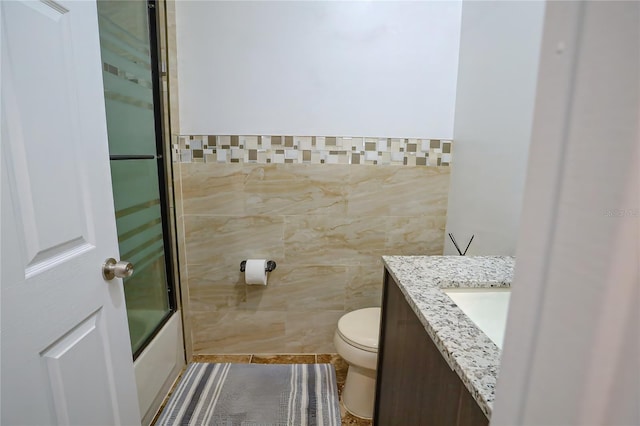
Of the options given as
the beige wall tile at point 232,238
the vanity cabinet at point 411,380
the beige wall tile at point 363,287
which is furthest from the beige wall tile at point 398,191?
the vanity cabinet at point 411,380

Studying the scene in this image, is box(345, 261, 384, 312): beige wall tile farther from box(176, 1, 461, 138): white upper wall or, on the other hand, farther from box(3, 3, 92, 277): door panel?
box(3, 3, 92, 277): door panel

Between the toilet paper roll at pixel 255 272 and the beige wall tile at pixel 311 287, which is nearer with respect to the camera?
the toilet paper roll at pixel 255 272

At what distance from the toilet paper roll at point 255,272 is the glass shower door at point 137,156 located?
0.45 metres

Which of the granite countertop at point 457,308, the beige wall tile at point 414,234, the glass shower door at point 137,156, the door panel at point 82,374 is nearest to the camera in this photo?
the granite countertop at point 457,308

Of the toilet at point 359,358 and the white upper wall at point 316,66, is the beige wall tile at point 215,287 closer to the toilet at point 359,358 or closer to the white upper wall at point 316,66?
the toilet at point 359,358

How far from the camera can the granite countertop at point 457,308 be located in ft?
1.90

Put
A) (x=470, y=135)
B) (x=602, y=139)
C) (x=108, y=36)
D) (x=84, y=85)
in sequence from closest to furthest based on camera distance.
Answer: (x=602, y=139) < (x=84, y=85) < (x=108, y=36) < (x=470, y=135)

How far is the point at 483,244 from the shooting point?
4.97ft

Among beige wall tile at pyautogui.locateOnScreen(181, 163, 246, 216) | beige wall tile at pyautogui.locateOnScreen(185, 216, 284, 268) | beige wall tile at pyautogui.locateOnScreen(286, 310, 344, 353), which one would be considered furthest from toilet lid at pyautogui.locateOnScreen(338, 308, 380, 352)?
beige wall tile at pyautogui.locateOnScreen(181, 163, 246, 216)

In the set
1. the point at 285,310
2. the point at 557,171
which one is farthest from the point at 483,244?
the point at 557,171

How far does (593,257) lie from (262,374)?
75.9 inches

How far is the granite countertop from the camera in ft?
1.90

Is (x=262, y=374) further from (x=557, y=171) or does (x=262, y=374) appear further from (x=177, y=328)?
(x=557, y=171)

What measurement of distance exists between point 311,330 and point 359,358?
59cm
